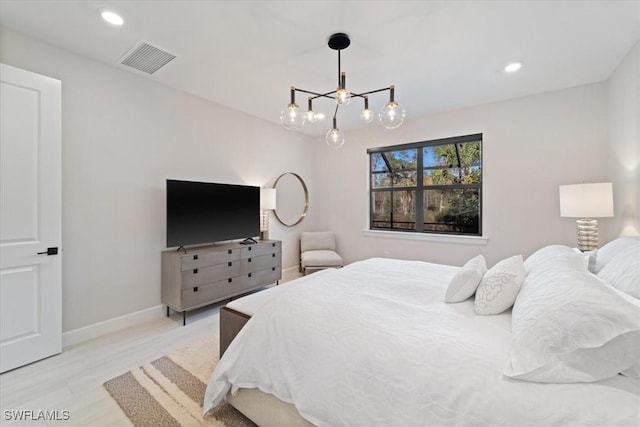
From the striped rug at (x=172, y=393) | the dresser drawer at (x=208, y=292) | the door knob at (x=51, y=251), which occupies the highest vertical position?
the door knob at (x=51, y=251)

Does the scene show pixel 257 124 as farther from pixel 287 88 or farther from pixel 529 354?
pixel 529 354

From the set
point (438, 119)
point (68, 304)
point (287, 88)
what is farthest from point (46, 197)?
point (438, 119)

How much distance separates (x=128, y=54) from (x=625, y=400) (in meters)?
3.71

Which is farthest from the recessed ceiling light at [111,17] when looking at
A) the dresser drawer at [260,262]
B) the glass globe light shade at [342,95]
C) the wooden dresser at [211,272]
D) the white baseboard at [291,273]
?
the white baseboard at [291,273]

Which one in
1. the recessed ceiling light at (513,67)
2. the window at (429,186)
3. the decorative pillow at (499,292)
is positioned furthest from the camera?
the window at (429,186)

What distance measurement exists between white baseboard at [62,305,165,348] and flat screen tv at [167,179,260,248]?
2.60 feet

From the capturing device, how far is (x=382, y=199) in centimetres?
470

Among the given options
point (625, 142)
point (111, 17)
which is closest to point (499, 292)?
point (625, 142)

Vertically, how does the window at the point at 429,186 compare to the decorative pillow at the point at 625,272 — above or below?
above

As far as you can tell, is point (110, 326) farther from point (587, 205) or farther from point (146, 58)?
point (587, 205)

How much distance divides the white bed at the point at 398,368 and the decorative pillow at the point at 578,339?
11mm

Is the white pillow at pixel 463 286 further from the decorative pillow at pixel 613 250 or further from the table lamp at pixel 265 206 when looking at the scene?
the table lamp at pixel 265 206

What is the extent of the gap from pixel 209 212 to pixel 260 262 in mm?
979

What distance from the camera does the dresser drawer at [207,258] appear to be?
2.83 metres
